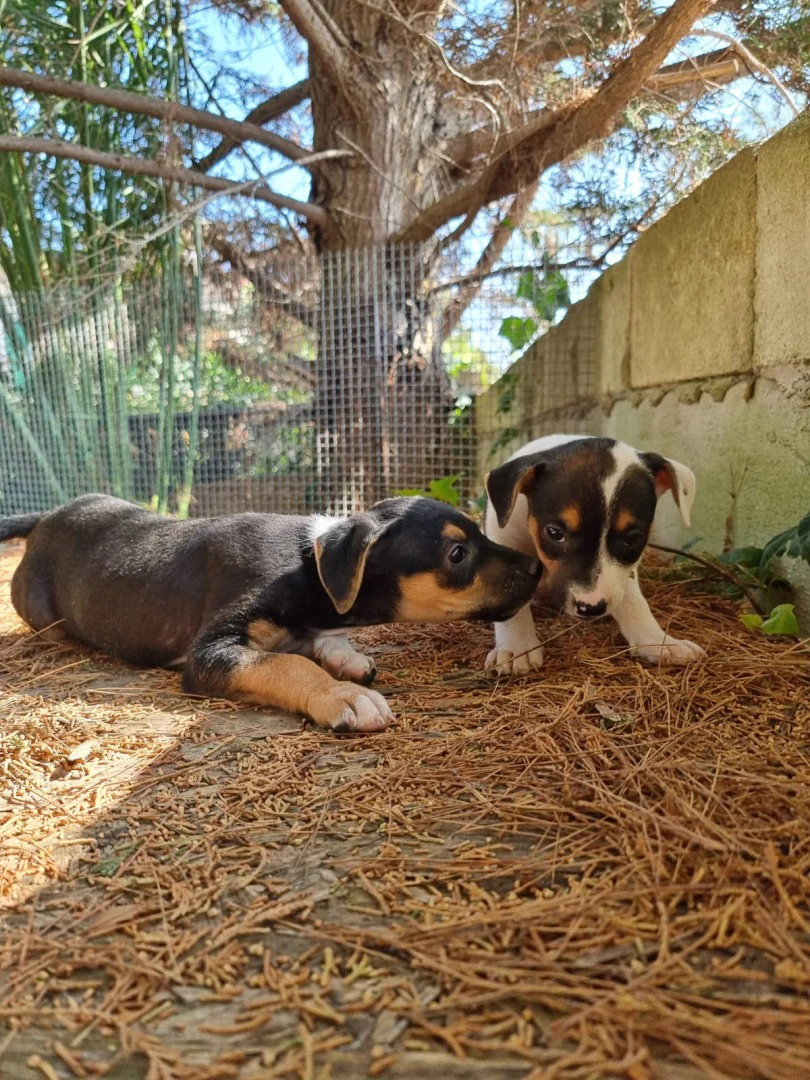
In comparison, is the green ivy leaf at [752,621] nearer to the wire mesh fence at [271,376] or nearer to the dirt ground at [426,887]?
the dirt ground at [426,887]

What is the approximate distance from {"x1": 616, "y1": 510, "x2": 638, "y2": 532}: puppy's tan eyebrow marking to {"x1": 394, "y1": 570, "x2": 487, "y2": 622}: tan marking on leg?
24.1 inches

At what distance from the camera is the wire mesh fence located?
7645mm

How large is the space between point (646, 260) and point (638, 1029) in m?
4.86

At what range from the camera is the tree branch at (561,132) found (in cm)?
515

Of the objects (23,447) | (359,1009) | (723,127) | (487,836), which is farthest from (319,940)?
(23,447)

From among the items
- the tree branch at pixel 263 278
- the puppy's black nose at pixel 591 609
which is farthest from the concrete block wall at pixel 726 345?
the tree branch at pixel 263 278

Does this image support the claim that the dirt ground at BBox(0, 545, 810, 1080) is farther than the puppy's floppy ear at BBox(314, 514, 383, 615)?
No

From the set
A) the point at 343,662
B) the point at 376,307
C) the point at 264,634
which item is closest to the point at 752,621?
the point at 343,662

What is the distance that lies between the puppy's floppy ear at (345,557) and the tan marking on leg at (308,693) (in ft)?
0.98

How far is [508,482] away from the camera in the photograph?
345 cm

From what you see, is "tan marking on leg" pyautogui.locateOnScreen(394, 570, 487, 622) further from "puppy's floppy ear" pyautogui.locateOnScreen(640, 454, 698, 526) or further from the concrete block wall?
the concrete block wall

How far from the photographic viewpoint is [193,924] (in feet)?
5.54

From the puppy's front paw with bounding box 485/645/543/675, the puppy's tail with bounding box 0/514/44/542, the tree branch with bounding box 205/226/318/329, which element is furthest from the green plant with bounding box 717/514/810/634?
the tree branch with bounding box 205/226/318/329

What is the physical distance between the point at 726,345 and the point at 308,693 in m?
2.80
